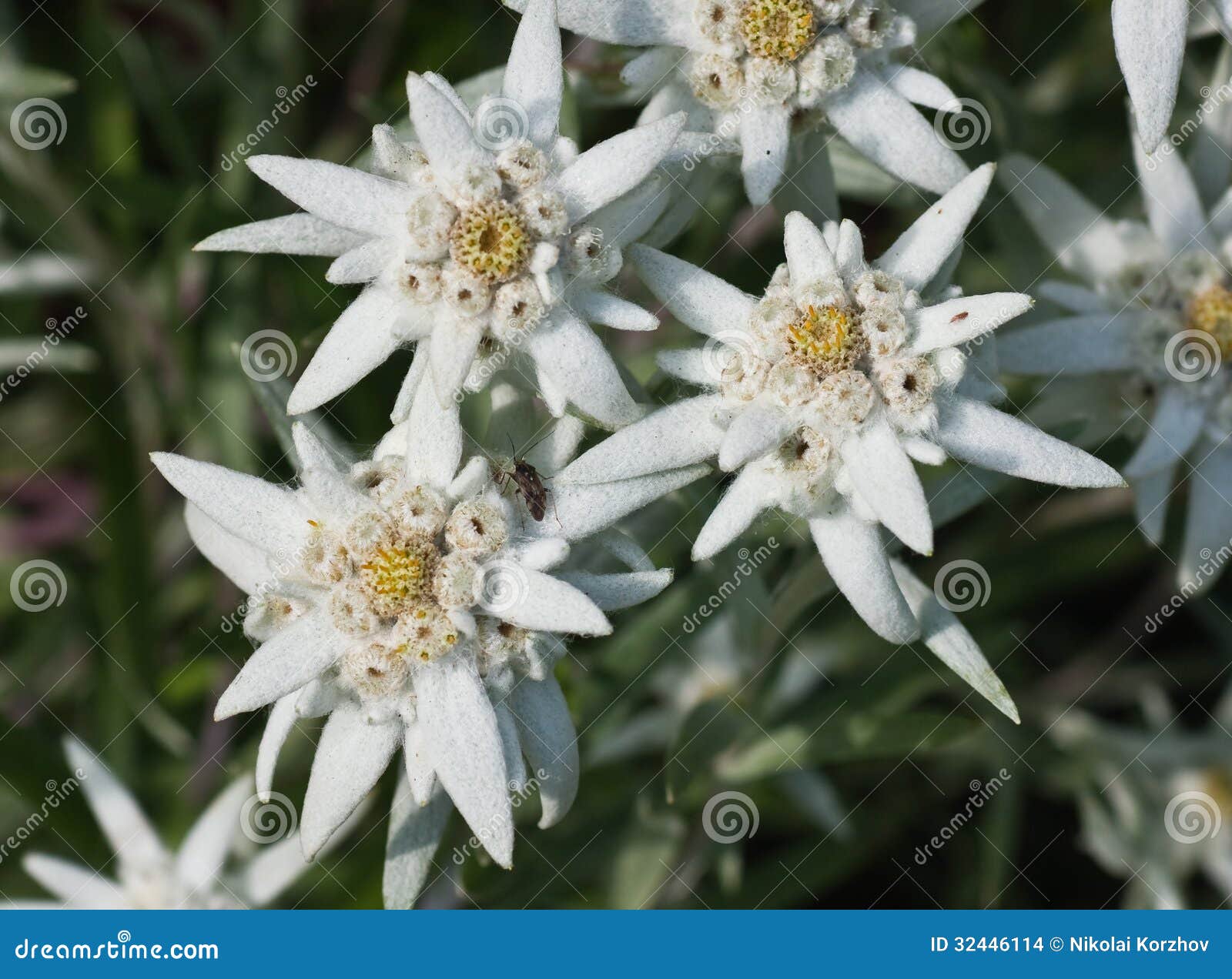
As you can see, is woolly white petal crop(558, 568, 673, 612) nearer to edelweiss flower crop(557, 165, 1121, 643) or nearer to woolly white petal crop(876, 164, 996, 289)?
edelweiss flower crop(557, 165, 1121, 643)

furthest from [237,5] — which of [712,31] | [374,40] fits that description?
[712,31]

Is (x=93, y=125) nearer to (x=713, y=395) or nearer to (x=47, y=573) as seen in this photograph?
(x=47, y=573)

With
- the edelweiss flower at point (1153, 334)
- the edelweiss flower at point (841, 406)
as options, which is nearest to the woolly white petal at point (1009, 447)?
the edelweiss flower at point (841, 406)

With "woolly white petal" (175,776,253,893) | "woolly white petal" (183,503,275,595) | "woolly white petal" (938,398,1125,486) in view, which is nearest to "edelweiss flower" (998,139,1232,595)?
"woolly white petal" (938,398,1125,486)

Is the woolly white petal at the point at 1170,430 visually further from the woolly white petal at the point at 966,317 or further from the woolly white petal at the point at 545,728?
the woolly white petal at the point at 545,728

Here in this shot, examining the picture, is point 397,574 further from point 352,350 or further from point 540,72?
point 540,72

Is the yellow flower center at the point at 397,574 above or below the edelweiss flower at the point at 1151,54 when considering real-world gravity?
above
